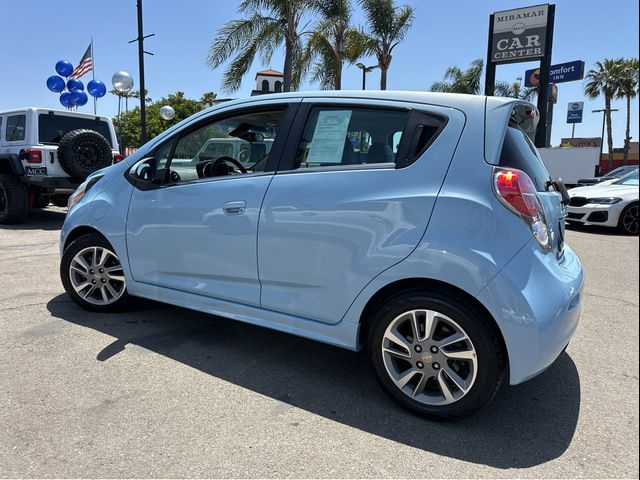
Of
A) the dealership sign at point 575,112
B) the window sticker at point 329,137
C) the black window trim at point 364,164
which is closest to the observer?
the black window trim at point 364,164

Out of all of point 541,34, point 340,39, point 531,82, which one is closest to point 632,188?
point 541,34

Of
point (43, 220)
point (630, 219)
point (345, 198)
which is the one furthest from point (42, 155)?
point (630, 219)

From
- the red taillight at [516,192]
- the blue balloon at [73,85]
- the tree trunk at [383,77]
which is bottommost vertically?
the red taillight at [516,192]

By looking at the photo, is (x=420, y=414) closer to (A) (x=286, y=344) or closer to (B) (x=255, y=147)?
(A) (x=286, y=344)

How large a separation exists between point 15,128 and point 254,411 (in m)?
8.53

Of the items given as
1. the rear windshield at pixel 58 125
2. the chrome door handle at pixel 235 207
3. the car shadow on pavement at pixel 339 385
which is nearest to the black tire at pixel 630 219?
the car shadow on pavement at pixel 339 385

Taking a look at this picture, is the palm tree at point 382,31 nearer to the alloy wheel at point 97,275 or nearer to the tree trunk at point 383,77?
the tree trunk at point 383,77

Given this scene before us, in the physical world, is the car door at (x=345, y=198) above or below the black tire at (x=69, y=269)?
above

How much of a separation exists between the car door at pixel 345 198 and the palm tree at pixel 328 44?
1478 cm

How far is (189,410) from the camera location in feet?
8.34

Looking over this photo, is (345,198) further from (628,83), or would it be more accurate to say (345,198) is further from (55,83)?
(628,83)

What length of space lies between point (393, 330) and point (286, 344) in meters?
1.16

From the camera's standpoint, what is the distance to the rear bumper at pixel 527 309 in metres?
2.20

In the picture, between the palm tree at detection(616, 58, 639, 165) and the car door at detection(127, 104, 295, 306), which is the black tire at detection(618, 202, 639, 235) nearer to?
the car door at detection(127, 104, 295, 306)
